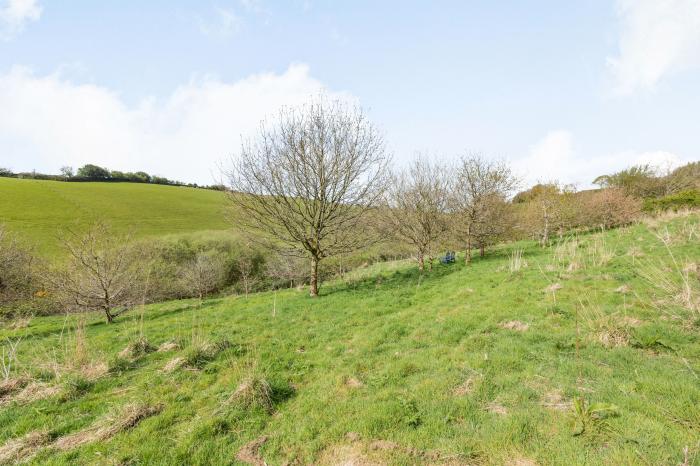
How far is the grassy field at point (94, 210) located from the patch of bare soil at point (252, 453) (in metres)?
32.6

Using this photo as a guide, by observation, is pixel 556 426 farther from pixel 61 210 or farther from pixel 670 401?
pixel 61 210

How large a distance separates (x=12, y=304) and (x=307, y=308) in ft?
89.4

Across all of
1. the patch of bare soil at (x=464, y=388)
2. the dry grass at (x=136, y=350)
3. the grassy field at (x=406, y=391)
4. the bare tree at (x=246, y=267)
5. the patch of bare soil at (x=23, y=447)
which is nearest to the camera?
the grassy field at (x=406, y=391)

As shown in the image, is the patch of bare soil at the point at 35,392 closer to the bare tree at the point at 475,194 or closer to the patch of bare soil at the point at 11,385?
the patch of bare soil at the point at 11,385

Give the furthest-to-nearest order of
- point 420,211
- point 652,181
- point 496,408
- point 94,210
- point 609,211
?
point 94,210
point 652,181
point 609,211
point 420,211
point 496,408

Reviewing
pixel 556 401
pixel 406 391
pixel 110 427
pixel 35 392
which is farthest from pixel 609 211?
pixel 35 392

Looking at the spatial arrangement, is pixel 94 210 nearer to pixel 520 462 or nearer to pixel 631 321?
pixel 520 462

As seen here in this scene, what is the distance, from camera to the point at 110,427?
4.91 m

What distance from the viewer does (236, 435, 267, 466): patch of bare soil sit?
4102 mm

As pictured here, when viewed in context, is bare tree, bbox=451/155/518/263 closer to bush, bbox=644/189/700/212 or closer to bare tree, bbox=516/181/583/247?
bare tree, bbox=516/181/583/247

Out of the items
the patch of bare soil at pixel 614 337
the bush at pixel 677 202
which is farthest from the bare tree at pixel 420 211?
the bush at pixel 677 202

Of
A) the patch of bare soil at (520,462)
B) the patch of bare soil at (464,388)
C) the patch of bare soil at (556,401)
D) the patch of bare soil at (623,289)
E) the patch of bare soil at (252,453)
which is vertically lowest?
the patch of bare soil at (252,453)

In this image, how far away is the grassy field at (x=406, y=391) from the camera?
12.2ft

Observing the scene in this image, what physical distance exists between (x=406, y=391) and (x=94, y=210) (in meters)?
58.8
